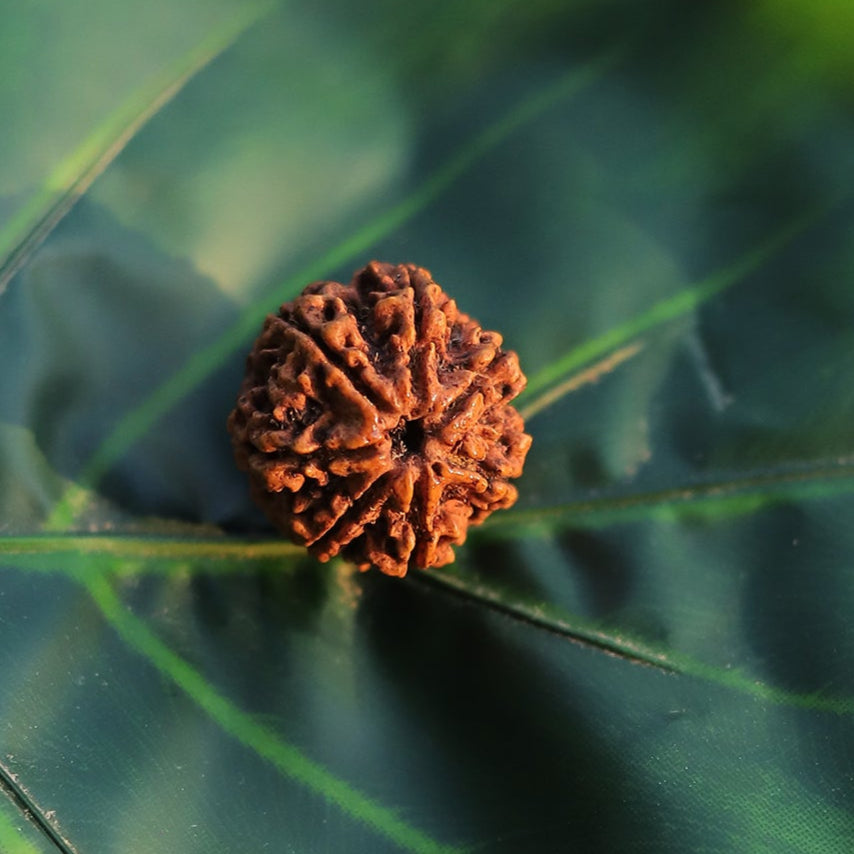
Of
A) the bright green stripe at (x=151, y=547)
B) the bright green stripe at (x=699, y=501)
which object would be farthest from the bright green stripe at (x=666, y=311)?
the bright green stripe at (x=151, y=547)

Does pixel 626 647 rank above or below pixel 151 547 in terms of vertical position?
above

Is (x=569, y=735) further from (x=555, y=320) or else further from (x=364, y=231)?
(x=364, y=231)

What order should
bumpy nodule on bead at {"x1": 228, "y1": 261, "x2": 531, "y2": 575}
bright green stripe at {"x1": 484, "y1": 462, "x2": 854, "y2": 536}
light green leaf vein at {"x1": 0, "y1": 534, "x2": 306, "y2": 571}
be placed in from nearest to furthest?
bumpy nodule on bead at {"x1": 228, "y1": 261, "x2": 531, "y2": 575}, light green leaf vein at {"x1": 0, "y1": 534, "x2": 306, "y2": 571}, bright green stripe at {"x1": 484, "y1": 462, "x2": 854, "y2": 536}

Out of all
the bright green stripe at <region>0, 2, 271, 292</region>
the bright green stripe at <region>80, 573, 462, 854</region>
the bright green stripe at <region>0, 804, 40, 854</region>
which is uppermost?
the bright green stripe at <region>0, 2, 271, 292</region>

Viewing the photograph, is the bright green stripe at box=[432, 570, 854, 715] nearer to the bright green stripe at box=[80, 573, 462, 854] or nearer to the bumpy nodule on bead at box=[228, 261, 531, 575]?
the bumpy nodule on bead at box=[228, 261, 531, 575]

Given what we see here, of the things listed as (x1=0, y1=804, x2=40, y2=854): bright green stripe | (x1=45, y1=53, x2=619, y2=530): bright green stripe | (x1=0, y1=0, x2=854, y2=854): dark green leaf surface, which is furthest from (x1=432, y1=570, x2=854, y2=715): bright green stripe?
(x1=0, y1=804, x2=40, y2=854): bright green stripe

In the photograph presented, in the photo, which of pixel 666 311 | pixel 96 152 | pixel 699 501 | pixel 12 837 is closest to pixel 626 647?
pixel 699 501

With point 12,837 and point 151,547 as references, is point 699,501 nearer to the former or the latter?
point 151,547
